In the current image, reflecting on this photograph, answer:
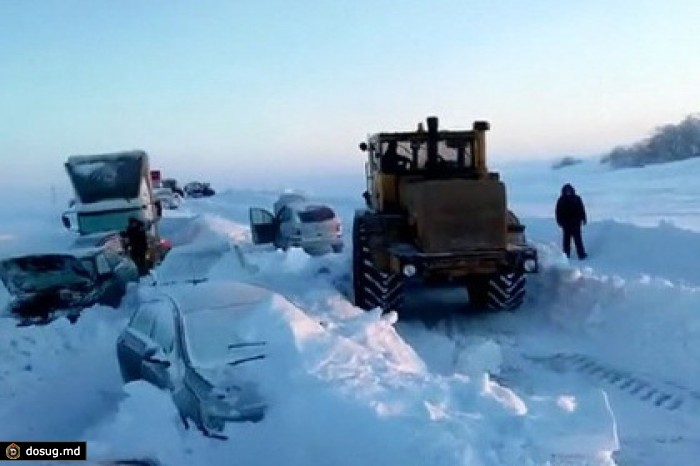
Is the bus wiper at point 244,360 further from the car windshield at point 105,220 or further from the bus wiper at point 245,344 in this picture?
the car windshield at point 105,220

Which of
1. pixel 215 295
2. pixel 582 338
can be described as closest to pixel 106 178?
pixel 582 338

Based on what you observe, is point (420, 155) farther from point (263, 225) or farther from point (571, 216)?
point (263, 225)

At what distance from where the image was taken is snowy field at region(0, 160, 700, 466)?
573cm

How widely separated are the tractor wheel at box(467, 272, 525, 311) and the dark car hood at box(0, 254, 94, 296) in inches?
236

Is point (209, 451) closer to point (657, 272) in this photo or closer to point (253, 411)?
point (253, 411)

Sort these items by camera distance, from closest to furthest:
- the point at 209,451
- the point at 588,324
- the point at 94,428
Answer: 1. the point at 209,451
2. the point at 94,428
3. the point at 588,324

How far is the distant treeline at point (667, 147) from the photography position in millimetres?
77188

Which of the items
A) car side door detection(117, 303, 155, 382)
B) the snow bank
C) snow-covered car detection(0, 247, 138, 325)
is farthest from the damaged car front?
the snow bank

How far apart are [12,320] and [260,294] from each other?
5253 mm

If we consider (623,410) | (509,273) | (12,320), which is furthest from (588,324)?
(12,320)

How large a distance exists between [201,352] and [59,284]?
6779 mm

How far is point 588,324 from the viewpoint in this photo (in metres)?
12.0

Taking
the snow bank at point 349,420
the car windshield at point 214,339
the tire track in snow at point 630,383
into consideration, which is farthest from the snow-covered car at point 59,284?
the tire track in snow at point 630,383

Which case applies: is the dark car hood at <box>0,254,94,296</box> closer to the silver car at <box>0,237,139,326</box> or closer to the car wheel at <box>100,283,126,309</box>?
the silver car at <box>0,237,139,326</box>
